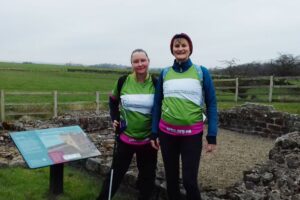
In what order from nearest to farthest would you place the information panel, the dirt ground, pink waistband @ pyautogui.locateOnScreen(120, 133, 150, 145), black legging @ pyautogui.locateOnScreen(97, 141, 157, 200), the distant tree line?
pink waistband @ pyautogui.locateOnScreen(120, 133, 150, 145) → black legging @ pyautogui.locateOnScreen(97, 141, 157, 200) → the information panel → the dirt ground → the distant tree line

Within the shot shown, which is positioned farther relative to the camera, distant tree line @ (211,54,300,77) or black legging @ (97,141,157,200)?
distant tree line @ (211,54,300,77)

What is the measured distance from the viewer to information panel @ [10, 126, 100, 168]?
17.6ft

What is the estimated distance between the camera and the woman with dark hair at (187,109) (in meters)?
4.38

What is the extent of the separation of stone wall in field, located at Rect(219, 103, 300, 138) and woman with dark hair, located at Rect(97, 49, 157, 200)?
7263 millimetres

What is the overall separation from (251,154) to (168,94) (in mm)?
5686

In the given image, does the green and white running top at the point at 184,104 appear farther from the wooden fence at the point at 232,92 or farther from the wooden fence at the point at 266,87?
the wooden fence at the point at 266,87

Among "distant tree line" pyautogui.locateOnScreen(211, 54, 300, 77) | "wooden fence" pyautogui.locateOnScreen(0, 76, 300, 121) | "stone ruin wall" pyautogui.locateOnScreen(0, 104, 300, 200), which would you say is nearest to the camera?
"stone ruin wall" pyautogui.locateOnScreen(0, 104, 300, 200)

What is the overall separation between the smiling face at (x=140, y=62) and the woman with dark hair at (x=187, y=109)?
37 centimetres

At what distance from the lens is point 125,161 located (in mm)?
5121

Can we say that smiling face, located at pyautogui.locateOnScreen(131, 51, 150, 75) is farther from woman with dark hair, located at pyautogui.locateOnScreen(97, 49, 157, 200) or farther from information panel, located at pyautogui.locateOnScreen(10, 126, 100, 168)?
information panel, located at pyautogui.locateOnScreen(10, 126, 100, 168)

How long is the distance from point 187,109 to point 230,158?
495 cm

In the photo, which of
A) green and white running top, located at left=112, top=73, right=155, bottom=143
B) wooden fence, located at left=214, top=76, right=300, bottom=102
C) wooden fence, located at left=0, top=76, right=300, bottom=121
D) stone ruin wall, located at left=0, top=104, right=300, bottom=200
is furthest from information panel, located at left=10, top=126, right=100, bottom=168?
wooden fence, located at left=214, top=76, right=300, bottom=102

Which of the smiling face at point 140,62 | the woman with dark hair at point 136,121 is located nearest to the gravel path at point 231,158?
the woman with dark hair at point 136,121

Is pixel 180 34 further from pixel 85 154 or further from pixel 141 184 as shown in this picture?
pixel 85 154
